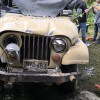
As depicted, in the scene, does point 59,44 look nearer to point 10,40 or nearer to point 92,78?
point 10,40

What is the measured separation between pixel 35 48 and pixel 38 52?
0.09 m

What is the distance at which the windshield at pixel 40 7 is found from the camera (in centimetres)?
547

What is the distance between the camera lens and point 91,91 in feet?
17.9

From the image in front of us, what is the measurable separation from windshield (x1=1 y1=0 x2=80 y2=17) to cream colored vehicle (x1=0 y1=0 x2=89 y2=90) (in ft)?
2.73

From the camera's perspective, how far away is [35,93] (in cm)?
527

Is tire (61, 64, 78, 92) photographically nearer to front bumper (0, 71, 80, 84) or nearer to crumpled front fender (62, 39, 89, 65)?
crumpled front fender (62, 39, 89, 65)

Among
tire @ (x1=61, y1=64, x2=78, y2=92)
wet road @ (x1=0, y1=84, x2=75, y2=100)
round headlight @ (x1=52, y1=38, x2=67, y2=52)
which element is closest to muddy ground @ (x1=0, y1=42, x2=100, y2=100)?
wet road @ (x1=0, y1=84, x2=75, y2=100)

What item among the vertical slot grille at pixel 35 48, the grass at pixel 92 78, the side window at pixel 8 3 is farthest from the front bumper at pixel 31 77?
the side window at pixel 8 3

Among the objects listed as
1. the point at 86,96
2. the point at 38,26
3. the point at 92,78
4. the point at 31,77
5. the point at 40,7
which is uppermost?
the point at 40,7

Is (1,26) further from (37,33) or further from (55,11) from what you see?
(55,11)

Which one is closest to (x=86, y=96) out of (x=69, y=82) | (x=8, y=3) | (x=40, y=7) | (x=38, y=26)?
(x=69, y=82)

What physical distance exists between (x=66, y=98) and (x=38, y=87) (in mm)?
745

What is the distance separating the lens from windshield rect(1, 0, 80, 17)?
547 centimetres

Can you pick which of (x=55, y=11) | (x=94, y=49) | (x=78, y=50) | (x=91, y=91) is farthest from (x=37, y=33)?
(x=94, y=49)
